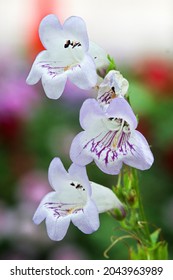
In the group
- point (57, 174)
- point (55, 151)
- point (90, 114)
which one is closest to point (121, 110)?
point (90, 114)

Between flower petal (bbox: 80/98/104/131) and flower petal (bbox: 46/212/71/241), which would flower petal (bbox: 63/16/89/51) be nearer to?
flower petal (bbox: 80/98/104/131)

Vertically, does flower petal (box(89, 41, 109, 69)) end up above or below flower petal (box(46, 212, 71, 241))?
above

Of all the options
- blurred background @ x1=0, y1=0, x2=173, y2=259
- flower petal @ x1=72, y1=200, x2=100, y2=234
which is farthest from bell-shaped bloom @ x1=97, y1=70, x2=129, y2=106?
blurred background @ x1=0, y1=0, x2=173, y2=259

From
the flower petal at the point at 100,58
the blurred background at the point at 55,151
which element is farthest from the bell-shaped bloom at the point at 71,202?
the blurred background at the point at 55,151

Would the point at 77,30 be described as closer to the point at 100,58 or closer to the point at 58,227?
the point at 100,58

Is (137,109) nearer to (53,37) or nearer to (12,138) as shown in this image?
(12,138)

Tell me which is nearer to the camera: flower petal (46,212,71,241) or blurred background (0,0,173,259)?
flower petal (46,212,71,241)

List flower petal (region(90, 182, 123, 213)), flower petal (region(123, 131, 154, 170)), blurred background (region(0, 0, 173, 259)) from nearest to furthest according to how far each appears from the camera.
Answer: flower petal (region(123, 131, 154, 170))
flower petal (region(90, 182, 123, 213))
blurred background (region(0, 0, 173, 259))
